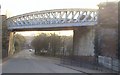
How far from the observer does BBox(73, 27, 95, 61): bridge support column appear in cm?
7488

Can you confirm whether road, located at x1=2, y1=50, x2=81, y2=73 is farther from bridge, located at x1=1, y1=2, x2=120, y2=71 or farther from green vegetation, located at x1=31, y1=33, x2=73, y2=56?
green vegetation, located at x1=31, y1=33, x2=73, y2=56

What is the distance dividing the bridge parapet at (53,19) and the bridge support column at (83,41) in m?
2.37

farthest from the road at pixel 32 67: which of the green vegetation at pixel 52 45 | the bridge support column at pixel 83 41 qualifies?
the green vegetation at pixel 52 45

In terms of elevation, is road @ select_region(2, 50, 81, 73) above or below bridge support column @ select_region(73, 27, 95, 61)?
below

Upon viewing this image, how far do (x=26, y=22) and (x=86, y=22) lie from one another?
928 inches

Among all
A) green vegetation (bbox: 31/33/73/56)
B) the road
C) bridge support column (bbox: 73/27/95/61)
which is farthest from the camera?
green vegetation (bbox: 31/33/73/56)

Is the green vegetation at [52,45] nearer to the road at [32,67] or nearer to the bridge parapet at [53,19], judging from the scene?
the bridge parapet at [53,19]

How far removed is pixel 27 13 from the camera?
306 feet

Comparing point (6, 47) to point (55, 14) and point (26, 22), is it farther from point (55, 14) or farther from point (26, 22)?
point (55, 14)

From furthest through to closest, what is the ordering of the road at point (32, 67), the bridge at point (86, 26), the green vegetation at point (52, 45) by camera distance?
the green vegetation at point (52, 45), the bridge at point (86, 26), the road at point (32, 67)

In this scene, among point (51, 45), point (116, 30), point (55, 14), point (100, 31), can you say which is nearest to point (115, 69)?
point (116, 30)

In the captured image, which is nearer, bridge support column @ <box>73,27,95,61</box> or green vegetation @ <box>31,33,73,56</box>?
bridge support column @ <box>73,27,95,61</box>

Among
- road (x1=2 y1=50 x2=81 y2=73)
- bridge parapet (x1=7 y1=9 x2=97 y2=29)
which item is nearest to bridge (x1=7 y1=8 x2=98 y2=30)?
bridge parapet (x1=7 y1=9 x2=97 y2=29)

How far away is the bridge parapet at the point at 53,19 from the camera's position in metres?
75.2
